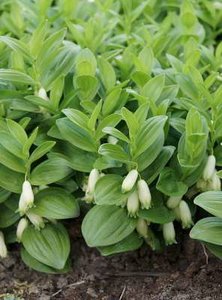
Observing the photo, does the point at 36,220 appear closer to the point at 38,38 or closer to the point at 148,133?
the point at 148,133

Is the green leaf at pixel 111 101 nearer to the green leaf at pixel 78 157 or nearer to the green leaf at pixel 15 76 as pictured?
the green leaf at pixel 78 157

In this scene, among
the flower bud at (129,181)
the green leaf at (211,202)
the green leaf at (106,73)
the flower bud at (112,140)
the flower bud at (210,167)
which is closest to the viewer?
the green leaf at (211,202)

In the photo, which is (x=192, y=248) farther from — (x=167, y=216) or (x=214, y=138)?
(x=214, y=138)

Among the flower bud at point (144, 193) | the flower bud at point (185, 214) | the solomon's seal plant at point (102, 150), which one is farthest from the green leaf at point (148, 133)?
the flower bud at point (185, 214)

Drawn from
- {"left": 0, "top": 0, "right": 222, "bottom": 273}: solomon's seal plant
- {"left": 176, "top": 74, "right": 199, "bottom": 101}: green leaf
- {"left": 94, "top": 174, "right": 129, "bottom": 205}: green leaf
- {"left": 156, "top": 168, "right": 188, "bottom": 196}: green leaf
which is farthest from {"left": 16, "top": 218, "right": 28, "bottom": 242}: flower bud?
{"left": 176, "top": 74, "right": 199, "bottom": 101}: green leaf

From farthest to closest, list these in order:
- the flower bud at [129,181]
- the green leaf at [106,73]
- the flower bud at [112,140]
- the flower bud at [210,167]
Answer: the green leaf at [106,73]
the flower bud at [112,140]
the flower bud at [210,167]
the flower bud at [129,181]

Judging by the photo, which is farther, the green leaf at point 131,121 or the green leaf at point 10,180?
A: the green leaf at point 10,180

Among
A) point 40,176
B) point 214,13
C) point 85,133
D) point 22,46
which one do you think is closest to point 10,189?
point 40,176
